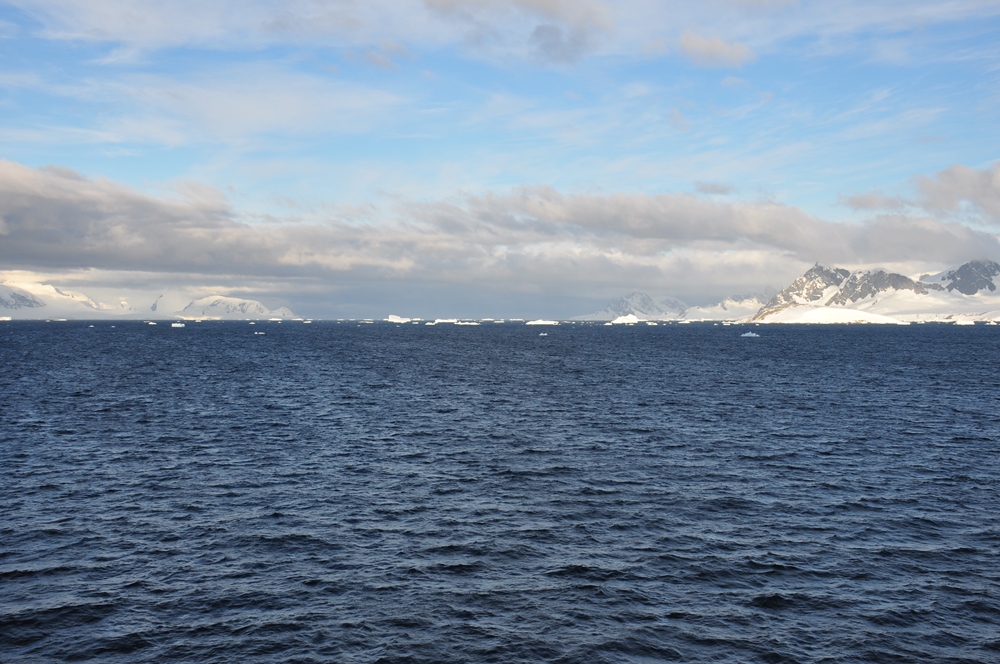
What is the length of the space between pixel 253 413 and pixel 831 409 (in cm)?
6492

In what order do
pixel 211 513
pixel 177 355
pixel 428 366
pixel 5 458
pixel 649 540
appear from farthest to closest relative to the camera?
pixel 177 355
pixel 428 366
pixel 5 458
pixel 211 513
pixel 649 540

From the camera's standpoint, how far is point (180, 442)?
59.2 meters

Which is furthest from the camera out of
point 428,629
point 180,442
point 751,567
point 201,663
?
point 180,442

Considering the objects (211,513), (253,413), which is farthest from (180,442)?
(211,513)

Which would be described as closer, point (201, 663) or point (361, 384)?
point (201, 663)

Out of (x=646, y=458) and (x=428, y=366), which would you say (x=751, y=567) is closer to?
(x=646, y=458)

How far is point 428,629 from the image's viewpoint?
2570cm

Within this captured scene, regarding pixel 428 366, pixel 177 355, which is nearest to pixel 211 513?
pixel 428 366

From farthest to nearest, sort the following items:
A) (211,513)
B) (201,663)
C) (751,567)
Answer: (211,513)
(751,567)
(201,663)

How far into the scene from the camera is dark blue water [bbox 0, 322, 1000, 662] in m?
25.3

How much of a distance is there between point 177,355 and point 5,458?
127770 millimetres

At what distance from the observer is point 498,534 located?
3600 cm

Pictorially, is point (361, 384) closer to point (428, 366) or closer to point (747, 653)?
point (428, 366)

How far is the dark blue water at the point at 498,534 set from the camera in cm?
2534
